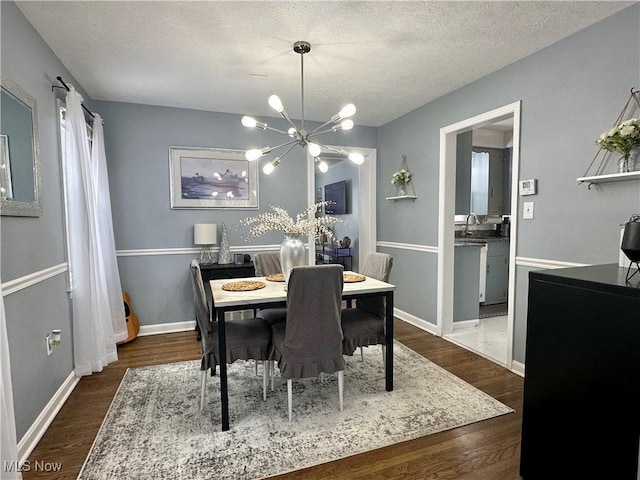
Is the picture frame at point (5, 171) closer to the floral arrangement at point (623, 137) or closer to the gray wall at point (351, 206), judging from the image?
the floral arrangement at point (623, 137)

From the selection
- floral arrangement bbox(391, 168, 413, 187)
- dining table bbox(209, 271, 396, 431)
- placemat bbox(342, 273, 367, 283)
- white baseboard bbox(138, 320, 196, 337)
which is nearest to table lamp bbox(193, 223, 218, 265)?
white baseboard bbox(138, 320, 196, 337)

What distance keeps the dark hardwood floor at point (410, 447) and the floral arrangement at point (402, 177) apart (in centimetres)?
222

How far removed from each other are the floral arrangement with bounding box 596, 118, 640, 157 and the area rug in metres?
1.77

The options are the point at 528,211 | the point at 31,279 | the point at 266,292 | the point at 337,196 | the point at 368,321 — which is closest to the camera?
the point at 31,279

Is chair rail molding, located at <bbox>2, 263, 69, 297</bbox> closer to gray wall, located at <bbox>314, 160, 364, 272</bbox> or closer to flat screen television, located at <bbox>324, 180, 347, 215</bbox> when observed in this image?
gray wall, located at <bbox>314, 160, 364, 272</bbox>

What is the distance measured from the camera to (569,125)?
2.38 meters

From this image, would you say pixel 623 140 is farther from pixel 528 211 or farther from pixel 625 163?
pixel 528 211

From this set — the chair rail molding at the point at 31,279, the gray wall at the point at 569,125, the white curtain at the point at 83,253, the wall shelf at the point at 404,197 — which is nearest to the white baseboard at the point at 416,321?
the gray wall at the point at 569,125

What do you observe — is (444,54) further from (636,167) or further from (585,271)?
(585,271)

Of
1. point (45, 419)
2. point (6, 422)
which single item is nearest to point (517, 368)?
point (6, 422)

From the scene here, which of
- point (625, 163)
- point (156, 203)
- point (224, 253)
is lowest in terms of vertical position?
point (224, 253)

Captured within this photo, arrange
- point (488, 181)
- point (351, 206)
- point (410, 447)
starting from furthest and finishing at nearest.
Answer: point (351, 206) < point (488, 181) < point (410, 447)

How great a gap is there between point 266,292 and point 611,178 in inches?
89.4

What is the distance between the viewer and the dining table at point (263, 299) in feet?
6.63
